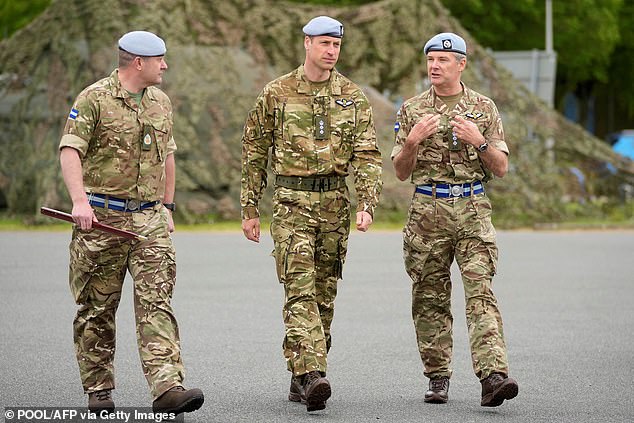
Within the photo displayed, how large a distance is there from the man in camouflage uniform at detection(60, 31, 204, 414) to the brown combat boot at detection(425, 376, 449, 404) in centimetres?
156

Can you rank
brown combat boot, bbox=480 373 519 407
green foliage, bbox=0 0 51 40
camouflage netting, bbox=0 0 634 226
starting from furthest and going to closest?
green foliage, bbox=0 0 51 40 → camouflage netting, bbox=0 0 634 226 → brown combat boot, bbox=480 373 519 407

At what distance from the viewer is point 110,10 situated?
2344 centimetres

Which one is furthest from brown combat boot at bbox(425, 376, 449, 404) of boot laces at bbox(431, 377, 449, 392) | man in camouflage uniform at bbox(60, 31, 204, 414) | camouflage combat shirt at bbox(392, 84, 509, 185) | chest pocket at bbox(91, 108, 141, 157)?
chest pocket at bbox(91, 108, 141, 157)

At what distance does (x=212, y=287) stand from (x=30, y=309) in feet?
7.61

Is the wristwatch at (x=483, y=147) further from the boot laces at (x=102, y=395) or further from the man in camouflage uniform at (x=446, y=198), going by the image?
the boot laces at (x=102, y=395)

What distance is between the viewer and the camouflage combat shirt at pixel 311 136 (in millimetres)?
7801

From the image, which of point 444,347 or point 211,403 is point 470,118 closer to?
point 444,347

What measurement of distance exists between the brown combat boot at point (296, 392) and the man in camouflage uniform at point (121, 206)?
0.93 meters

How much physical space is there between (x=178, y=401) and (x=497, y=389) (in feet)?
5.46

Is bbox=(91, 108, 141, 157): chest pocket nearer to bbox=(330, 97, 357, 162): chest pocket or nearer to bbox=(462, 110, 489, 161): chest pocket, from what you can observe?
bbox=(330, 97, 357, 162): chest pocket

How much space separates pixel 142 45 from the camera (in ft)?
23.6

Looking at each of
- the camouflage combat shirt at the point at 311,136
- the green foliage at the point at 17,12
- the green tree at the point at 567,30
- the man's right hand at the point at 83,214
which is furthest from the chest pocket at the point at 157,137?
the green foliage at the point at 17,12

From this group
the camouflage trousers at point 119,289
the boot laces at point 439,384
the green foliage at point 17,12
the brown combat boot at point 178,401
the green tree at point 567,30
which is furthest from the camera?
the green tree at point 567,30

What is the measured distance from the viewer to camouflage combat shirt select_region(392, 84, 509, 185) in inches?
308
